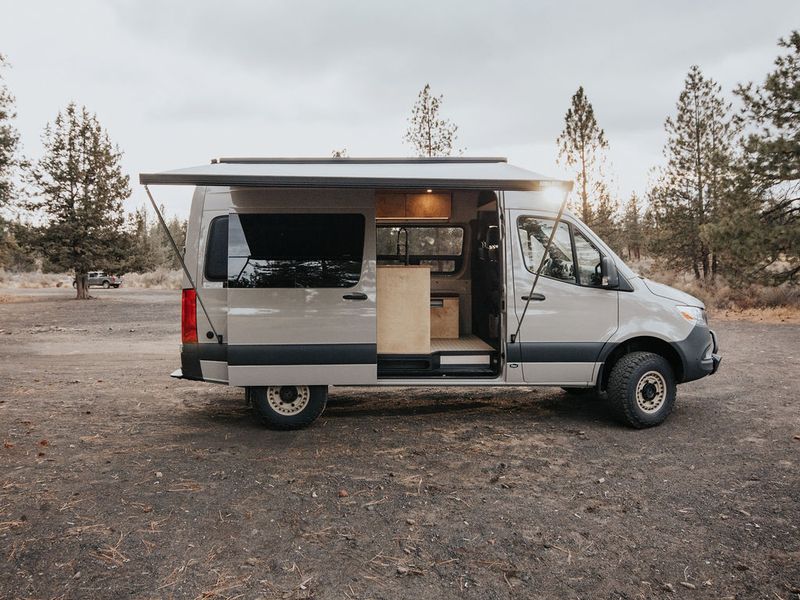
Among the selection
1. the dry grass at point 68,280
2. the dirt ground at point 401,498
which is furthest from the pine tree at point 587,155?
the dry grass at point 68,280

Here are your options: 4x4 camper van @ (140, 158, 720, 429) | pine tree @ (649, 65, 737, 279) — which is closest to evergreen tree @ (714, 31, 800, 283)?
pine tree @ (649, 65, 737, 279)

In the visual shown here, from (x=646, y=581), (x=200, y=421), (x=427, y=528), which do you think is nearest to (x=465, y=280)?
(x=200, y=421)

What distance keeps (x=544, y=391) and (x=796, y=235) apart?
11020mm

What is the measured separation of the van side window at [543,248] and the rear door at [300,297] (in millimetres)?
1549

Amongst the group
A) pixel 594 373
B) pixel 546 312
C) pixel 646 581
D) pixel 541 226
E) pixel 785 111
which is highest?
pixel 785 111

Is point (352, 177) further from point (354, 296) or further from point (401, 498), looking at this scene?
point (401, 498)

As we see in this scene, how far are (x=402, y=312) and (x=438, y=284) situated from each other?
150 centimetres

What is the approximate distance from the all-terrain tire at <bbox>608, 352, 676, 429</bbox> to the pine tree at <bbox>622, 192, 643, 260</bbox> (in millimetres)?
43639

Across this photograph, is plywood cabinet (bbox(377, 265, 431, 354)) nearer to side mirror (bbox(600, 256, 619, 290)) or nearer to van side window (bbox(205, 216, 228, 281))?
van side window (bbox(205, 216, 228, 281))

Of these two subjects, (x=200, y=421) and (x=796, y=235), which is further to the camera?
(x=796, y=235)

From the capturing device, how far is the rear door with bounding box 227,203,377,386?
209 inches

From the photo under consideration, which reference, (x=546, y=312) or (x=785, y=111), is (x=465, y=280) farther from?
(x=785, y=111)

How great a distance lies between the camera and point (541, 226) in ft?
19.0

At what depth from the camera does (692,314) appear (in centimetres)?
580
